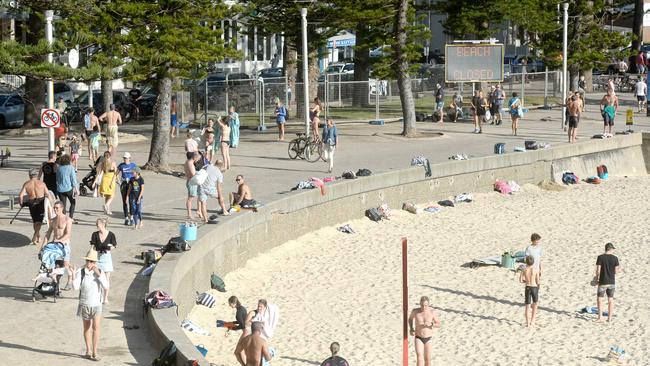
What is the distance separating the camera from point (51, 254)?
17.6 metres

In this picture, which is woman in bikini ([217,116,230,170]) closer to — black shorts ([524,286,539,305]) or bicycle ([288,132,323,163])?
bicycle ([288,132,323,163])

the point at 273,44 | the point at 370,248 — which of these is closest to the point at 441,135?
the point at 370,248

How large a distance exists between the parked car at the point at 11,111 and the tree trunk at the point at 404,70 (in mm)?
14420

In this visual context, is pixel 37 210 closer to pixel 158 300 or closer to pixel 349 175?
pixel 158 300

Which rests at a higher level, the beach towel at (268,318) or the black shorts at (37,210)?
the black shorts at (37,210)

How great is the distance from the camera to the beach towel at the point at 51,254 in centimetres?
1748

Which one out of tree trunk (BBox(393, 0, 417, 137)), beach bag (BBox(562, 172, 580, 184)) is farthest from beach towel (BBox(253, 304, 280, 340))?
tree trunk (BBox(393, 0, 417, 137))

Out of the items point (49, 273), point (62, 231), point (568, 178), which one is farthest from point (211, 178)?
point (568, 178)

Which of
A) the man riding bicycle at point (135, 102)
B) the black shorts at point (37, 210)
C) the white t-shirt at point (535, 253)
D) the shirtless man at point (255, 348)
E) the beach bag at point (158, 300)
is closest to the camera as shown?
the shirtless man at point (255, 348)

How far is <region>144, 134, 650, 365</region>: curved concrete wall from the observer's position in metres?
18.4

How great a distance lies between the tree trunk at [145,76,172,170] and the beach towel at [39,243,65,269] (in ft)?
41.6

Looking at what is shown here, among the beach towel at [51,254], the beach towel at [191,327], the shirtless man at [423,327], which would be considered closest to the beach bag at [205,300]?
the beach towel at [191,327]

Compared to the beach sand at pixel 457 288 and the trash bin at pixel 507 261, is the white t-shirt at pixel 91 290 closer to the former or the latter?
the beach sand at pixel 457 288

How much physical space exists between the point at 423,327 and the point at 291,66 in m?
32.0
